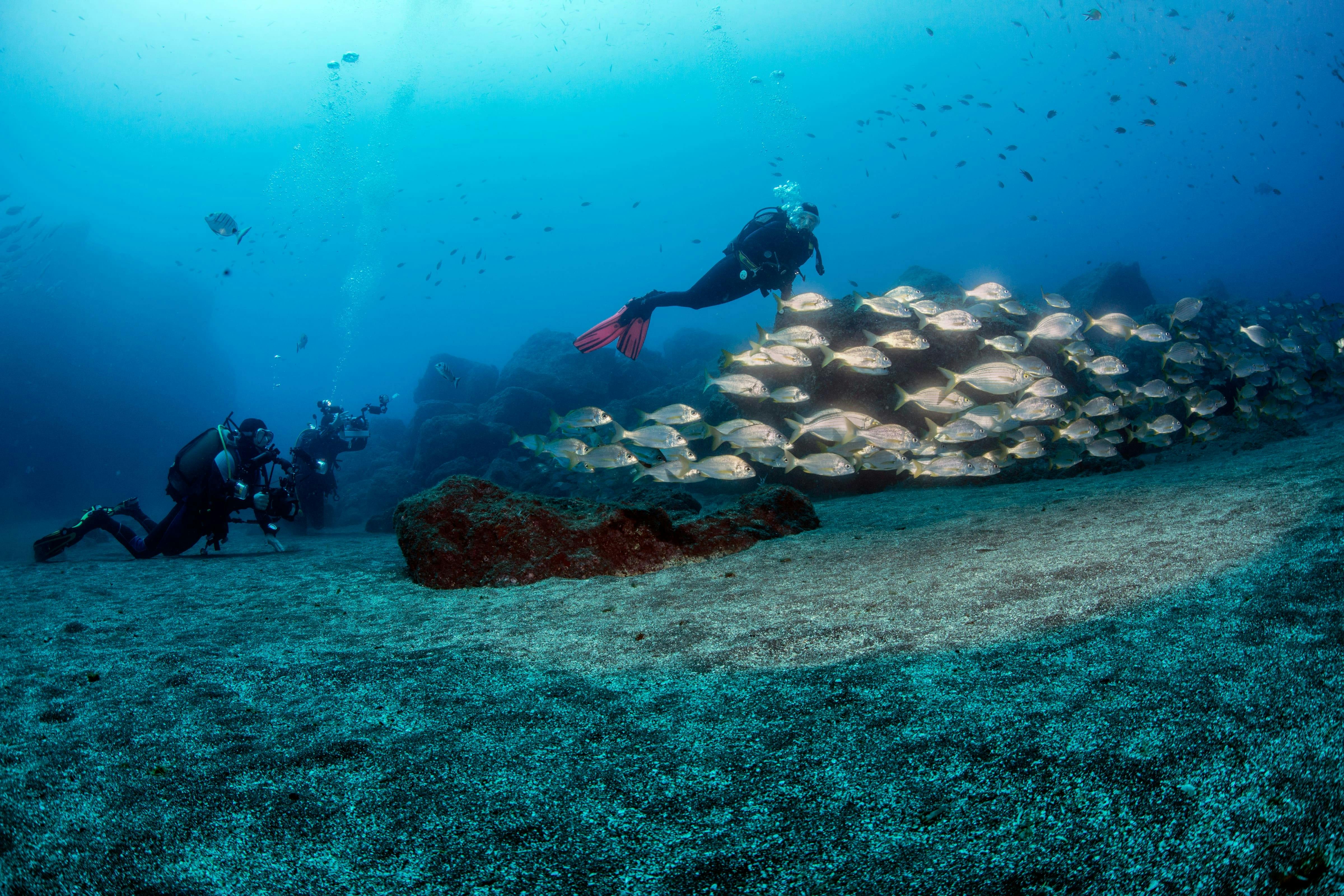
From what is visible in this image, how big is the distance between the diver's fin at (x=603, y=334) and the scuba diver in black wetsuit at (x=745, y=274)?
14 mm

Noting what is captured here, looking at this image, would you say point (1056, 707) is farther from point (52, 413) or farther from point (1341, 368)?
point (52, 413)

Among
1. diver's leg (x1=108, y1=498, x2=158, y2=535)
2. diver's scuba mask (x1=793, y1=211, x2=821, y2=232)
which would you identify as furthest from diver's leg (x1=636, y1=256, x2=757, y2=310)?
diver's leg (x1=108, y1=498, x2=158, y2=535)

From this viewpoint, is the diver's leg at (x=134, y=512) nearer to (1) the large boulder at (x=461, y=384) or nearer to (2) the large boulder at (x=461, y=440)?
(2) the large boulder at (x=461, y=440)

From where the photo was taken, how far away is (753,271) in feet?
32.7

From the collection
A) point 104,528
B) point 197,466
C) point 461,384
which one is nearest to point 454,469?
point 104,528

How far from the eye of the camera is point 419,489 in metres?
17.5

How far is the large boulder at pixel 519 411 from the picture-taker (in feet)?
58.9

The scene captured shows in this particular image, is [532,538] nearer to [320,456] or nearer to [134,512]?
[134,512]

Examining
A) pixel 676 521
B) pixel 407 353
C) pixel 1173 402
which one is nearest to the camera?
pixel 676 521

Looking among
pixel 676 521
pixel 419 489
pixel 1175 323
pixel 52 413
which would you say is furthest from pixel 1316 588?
pixel 52 413

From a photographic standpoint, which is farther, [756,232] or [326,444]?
[326,444]

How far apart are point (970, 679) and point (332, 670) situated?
272cm

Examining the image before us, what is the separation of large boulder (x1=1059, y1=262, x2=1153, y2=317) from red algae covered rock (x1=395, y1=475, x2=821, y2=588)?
2384 centimetres

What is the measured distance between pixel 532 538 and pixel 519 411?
14508mm
